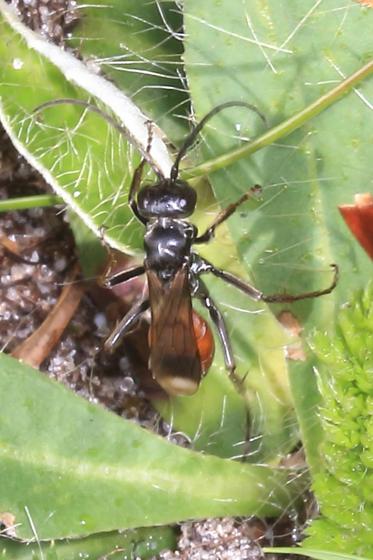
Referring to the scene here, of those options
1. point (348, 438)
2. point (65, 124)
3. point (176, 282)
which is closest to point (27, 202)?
point (65, 124)

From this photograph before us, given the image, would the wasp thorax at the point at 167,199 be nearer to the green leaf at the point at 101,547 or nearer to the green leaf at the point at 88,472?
the green leaf at the point at 88,472

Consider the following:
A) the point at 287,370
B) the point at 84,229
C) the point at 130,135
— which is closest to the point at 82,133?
the point at 130,135

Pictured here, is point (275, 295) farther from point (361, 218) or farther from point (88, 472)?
point (88, 472)

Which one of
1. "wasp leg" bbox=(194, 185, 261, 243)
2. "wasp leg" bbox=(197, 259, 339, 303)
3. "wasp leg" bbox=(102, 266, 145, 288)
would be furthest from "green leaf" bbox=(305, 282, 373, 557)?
"wasp leg" bbox=(102, 266, 145, 288)

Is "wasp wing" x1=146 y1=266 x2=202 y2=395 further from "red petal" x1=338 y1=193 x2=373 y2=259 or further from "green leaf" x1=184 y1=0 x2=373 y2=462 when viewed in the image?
"red petal" x1=338 y1=193 x2=373 y2=259

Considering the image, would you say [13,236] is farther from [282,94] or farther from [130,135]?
[282,94]
